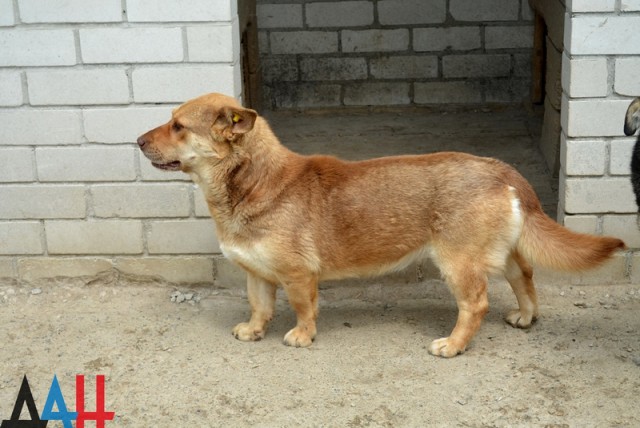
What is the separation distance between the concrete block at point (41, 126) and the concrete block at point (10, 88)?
6 cm

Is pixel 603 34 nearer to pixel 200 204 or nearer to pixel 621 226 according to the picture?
pixel 621 226

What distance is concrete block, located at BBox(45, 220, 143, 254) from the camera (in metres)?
6.03

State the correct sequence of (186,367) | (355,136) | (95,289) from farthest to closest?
(355,136)
(95,289)
(186,367)

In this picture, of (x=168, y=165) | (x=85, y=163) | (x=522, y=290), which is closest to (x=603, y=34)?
(x=522, y=290)

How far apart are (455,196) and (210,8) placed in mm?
1825

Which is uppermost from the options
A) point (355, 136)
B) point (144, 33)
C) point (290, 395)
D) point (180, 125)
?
point (144, 33)

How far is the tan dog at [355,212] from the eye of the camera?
16.2 feet

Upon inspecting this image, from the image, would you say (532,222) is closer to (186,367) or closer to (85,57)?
(186,367)

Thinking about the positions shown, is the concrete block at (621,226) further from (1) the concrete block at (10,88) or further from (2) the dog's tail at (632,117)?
(1) the concrete block at (10,88)

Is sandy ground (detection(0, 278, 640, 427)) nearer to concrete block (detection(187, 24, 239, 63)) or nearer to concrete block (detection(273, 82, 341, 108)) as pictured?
concrete block (detection(187, 24, 239, 63))

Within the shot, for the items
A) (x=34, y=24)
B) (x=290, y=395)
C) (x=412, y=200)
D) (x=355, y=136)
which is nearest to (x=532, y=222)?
(x=412, y=200)

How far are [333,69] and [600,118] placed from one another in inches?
171

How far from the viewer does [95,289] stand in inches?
242

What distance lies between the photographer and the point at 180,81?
5.69m
